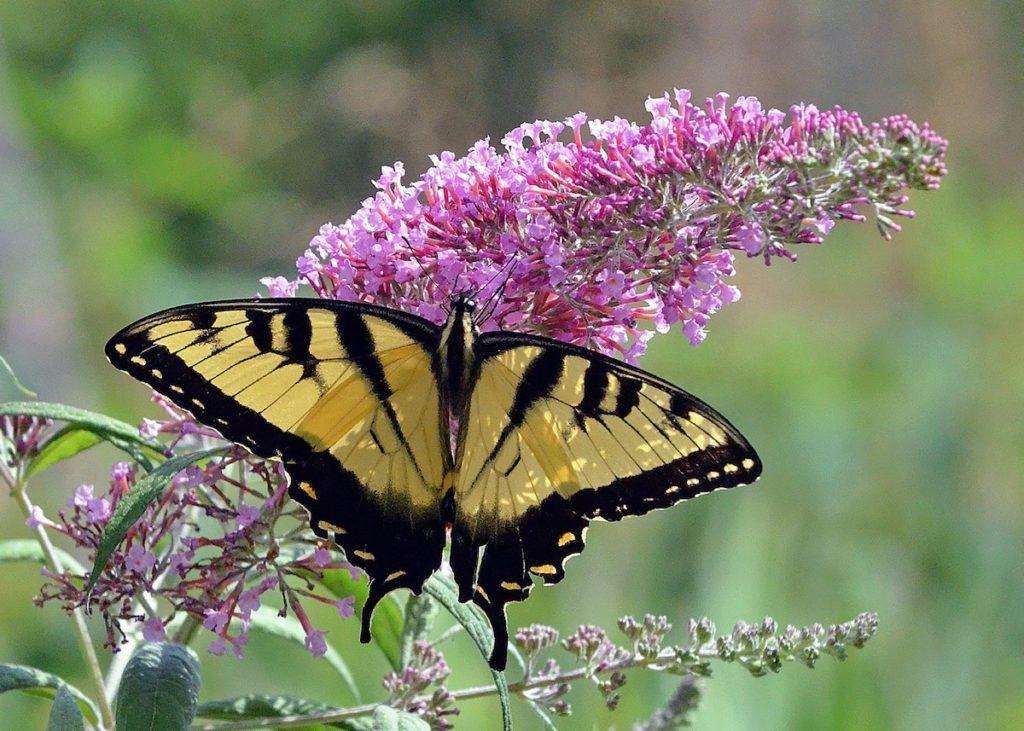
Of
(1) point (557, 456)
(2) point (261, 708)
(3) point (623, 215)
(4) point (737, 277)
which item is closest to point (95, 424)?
(2) point (261, 708)

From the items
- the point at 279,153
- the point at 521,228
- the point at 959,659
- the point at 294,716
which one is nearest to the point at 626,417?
the point at 521,228

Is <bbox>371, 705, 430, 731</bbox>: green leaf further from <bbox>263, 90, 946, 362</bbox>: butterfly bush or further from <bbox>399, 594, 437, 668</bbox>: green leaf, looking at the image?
<bbox>263, 90, 946, 362</bbox>: butterfly bush

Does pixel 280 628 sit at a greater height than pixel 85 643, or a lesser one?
greater

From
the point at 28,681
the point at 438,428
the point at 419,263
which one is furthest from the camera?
the point at 438,428

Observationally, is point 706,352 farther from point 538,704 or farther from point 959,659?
point 538,704

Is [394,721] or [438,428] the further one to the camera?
[438,428]

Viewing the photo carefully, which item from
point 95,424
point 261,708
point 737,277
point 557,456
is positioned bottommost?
point 261,708

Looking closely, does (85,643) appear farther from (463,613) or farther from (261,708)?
(463,613)
